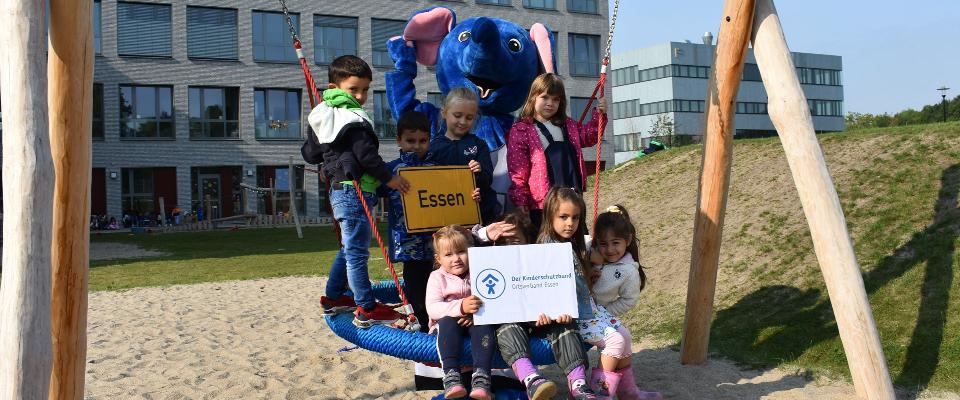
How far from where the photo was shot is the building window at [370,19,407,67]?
3522 centimetres

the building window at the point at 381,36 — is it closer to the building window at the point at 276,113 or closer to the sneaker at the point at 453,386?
the building window at the point at 276,113

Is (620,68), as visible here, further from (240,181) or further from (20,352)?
(20,352)

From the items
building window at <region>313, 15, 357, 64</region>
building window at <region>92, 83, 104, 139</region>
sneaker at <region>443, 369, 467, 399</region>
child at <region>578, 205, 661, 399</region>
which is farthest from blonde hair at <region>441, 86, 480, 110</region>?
building window at <region>92, 83, 104, 139</region>

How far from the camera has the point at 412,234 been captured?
5.44 metres

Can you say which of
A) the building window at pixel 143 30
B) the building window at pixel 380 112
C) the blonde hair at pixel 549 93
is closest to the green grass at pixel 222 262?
the blonde hair at pixel 549 93

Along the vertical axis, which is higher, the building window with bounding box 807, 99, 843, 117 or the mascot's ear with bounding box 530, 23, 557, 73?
the building window with bounding box 807, 99, 843, 117

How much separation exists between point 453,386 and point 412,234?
4.23ft

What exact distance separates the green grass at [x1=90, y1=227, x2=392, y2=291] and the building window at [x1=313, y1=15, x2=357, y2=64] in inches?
444

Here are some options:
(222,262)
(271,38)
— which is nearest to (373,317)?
(222,262)

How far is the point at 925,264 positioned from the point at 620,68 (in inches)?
2680

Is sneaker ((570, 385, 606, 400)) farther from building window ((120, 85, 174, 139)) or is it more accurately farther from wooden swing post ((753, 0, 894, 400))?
building window ((120, 85, 174, 139))

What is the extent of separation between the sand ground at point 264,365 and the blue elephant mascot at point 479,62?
6.53 ft

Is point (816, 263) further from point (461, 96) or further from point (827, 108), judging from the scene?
point (827, 108)

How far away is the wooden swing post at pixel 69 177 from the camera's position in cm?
387
